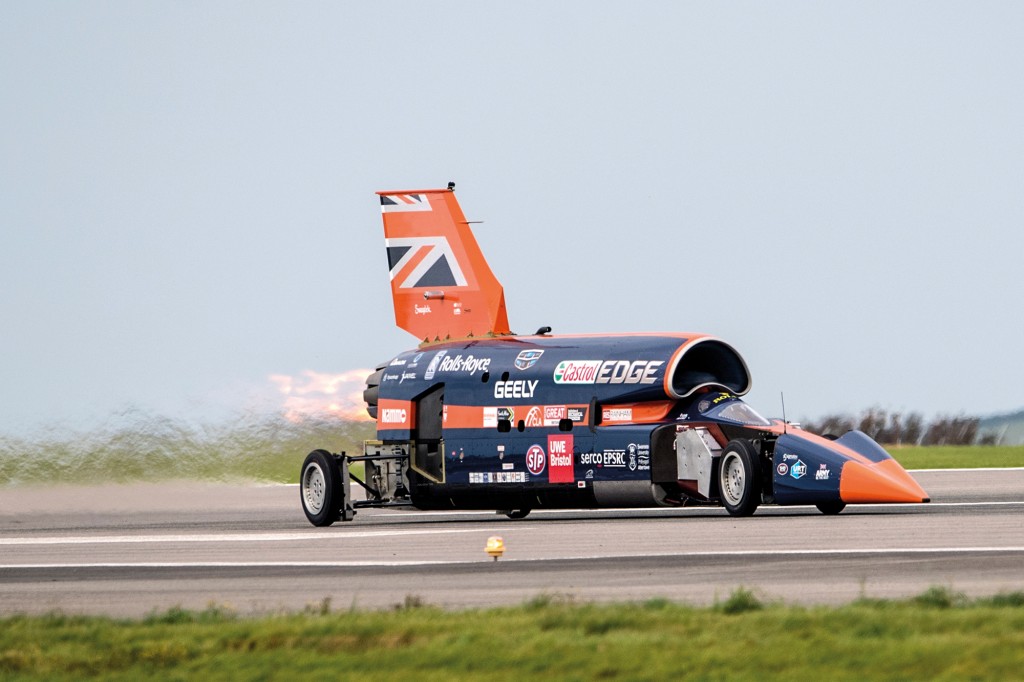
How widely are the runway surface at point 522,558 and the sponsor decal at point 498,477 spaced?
0.76m

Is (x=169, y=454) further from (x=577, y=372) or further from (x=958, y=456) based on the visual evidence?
(x=958, y=456)

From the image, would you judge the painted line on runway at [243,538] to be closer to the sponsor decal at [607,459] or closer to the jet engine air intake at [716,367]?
the sponsor decal at [607,459]

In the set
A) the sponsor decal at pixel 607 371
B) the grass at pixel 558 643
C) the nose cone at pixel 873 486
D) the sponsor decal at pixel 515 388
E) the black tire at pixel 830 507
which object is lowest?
the grass at pixel 558 643

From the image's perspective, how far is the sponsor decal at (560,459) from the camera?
28.7m

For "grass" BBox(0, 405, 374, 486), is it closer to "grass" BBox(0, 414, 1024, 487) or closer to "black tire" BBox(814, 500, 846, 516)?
"grass" BBox(0, 414, 1024, 487)

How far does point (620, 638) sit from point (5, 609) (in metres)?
7.17

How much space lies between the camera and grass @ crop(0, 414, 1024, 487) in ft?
121

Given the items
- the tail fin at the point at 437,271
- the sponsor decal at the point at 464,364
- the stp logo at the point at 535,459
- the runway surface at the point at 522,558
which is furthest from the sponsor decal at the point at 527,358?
the tail fin at the point at 437,271

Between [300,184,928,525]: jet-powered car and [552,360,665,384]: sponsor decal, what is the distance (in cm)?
2

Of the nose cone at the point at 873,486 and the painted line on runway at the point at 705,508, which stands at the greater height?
the nose cone at the point at 873,486

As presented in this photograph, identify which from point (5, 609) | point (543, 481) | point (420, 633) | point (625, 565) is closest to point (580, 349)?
point (543, 481)

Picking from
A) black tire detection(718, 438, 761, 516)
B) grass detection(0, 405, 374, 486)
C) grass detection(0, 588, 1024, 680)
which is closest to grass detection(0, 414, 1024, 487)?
grass detection(0, 405, 374, 486)

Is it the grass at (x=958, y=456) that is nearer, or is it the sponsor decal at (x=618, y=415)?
the sponsor decal at (x=618, y=415)

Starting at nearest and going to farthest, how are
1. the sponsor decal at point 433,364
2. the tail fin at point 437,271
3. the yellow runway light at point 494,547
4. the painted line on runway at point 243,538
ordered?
1. the yellow runway light at point 494,547
2. the painted line on runway at point 243,538
3. the sponsor decal at point 433,364
4. the tail fin at point 437,271
